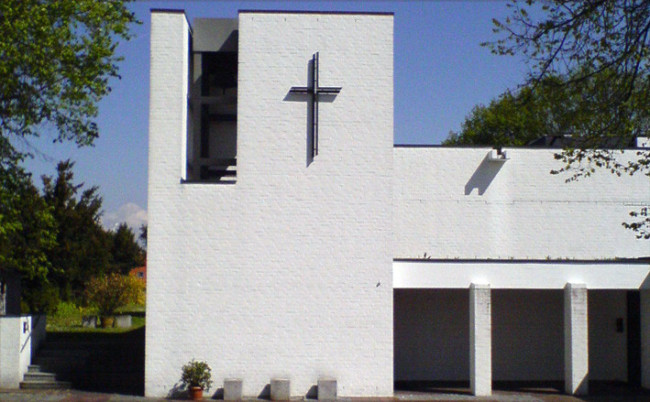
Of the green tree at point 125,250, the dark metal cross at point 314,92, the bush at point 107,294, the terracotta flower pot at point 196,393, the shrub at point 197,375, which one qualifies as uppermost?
the dark metal cross at point 314,92

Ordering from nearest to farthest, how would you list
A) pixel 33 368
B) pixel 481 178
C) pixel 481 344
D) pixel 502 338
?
pixel 481 344
pixel 33 368
pixel 502 338
pixel 481 178

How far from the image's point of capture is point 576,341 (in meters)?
20.0

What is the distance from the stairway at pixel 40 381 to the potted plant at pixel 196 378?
3773 millimetres

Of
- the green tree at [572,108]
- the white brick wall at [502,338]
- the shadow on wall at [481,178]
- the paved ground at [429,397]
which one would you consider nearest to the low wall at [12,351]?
the paved ground at [429,397]

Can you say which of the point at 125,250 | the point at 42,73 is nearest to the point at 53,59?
the point at 42,73

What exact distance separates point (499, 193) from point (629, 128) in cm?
997

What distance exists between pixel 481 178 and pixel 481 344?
5.27 metres

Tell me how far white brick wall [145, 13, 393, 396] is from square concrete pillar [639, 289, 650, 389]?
694cm

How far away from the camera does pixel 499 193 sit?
22750 mm

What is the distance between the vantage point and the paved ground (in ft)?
61.6

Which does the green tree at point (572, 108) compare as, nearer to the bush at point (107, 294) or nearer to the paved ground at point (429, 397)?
the paved ground at point (429, 397)

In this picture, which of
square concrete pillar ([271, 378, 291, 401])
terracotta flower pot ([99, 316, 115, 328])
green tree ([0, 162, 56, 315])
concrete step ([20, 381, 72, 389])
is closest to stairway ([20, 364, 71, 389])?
concrete step ([20, 381, 72, 389])

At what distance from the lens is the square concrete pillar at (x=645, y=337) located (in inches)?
813

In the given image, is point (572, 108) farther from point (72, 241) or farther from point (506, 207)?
point (72, 241)
